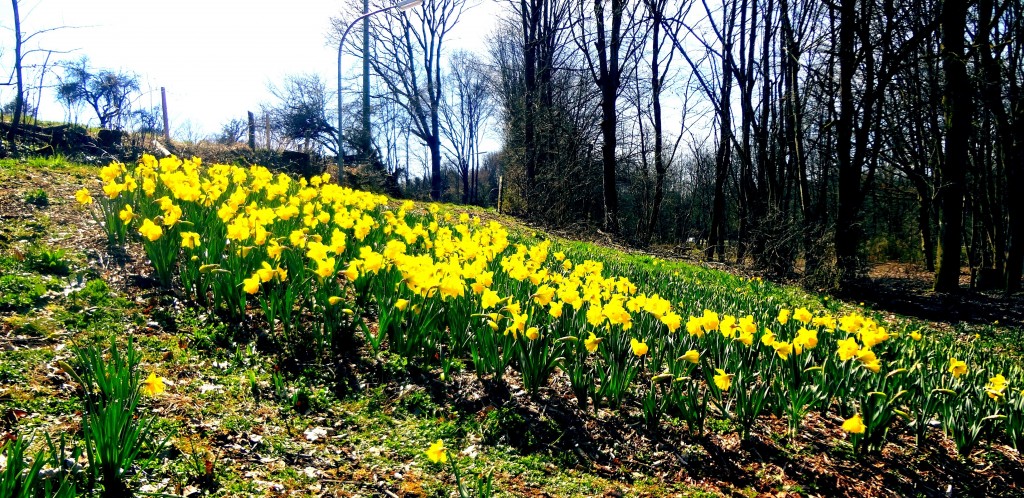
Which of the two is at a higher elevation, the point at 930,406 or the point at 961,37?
the point at 961,37

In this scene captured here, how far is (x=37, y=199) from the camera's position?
5809mm

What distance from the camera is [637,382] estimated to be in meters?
4.04

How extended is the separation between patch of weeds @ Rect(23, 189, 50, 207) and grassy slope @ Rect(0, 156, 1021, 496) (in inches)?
78.8

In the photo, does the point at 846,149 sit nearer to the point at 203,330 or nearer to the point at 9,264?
the point at 203,330

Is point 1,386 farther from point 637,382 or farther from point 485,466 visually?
point 637,382

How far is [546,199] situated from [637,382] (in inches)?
537

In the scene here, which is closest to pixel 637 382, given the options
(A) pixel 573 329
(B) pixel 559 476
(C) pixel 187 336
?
(A) pixel 573 329

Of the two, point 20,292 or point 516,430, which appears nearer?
point 516,430

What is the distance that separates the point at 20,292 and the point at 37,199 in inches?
109

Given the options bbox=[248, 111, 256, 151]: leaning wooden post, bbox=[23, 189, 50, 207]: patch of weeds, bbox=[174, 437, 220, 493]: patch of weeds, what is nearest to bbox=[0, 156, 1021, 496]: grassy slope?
bbox=[174, 437, 220, 493]: patch of weeds

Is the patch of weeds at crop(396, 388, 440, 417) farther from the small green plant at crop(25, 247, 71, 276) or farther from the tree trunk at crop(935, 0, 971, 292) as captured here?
the tree trunk at crop(935, 0, 971, 292)

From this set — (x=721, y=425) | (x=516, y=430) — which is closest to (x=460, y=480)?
(x=516, y=430)

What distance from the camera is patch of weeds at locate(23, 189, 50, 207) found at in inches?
227

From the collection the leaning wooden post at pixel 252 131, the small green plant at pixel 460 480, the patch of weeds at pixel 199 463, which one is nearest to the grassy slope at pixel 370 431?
the patch of weeds at pixel 199 463
